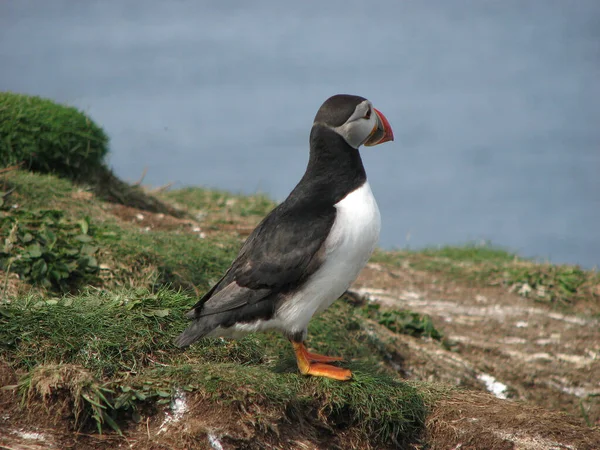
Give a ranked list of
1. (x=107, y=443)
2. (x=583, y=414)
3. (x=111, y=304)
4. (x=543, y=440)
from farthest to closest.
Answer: (x=583, y=414)
(x=111, y=304)
(x=543, y=440)
(x=107, y=443)

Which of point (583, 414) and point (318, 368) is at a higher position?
point (318, 368)

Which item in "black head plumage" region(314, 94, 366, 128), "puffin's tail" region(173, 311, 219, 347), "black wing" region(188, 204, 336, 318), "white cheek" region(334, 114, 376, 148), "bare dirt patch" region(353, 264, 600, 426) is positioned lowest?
"bare dirt patch" region(353, 264, 600, 426)

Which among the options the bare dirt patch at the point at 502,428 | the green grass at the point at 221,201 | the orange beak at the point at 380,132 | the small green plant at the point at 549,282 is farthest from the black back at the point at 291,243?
the green grass at the point at 221,201

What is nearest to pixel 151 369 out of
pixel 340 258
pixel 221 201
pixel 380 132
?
pixel 340 258

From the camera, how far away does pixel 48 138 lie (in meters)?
9.94

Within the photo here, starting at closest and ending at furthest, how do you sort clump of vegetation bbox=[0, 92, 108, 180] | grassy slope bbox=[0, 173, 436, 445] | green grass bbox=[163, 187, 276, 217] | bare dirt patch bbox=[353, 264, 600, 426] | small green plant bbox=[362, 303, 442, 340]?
1. grassy slope bbox=[0, 173, 436, 445]
2. bare dirt patch bbox=[353, 264, 600, 426]
3. small green plant bbox=[362, 303, 442, 340]
4. clump of vegetation bbox=[0, 92, 108, 180]
5. green grass bbox=[163, 187, 276, 217]

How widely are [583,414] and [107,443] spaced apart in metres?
4.65

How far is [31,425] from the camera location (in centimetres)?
416

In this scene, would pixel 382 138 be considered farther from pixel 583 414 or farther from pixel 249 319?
pixel 583 414

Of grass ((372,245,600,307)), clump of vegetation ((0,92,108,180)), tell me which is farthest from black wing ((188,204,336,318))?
grass ((372,245,600,307))

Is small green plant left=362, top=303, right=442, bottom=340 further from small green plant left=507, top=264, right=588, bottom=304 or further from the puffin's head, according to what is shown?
the puffin's head

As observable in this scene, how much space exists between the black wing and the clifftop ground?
417 millimetres

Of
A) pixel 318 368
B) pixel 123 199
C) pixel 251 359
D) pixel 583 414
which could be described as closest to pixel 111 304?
pixel 251 359

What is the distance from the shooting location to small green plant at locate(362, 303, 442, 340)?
8.19 metres
